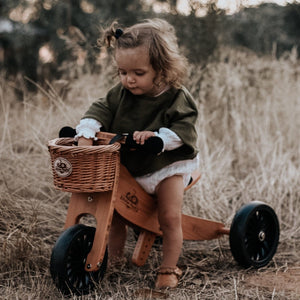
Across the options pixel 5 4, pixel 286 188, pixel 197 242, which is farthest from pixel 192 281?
pixel 5 4

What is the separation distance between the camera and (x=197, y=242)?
12.8ft

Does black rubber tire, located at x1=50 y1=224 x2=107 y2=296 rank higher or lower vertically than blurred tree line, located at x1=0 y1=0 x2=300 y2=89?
lower

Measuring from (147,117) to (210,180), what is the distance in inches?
66.0

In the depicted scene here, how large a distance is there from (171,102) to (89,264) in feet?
3.38

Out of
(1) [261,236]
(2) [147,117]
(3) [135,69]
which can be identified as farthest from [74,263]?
(1) [261,236]

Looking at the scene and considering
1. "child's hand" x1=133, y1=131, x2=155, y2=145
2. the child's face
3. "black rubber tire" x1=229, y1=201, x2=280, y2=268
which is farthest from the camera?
"black rubber tire" x1=229, y1=201, x2=280, y2=268

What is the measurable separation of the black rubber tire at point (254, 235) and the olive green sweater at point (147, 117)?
645mm

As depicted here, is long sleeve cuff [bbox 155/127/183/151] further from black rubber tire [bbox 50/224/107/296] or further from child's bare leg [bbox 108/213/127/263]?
child's bare leg [bbox 108/213/127/263]

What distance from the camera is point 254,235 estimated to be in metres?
3.35

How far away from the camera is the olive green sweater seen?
2.81m

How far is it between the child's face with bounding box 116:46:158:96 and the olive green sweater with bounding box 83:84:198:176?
111 mm

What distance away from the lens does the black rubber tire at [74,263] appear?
2.51 meters

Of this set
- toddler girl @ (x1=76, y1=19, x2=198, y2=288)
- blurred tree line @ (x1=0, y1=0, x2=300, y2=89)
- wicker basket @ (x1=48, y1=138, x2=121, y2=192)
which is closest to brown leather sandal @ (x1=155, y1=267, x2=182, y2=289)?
toddler girl @ (x1=76, y1=19, x2=198, y2=288)

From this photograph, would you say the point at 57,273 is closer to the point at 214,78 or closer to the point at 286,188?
the point at 286,188
